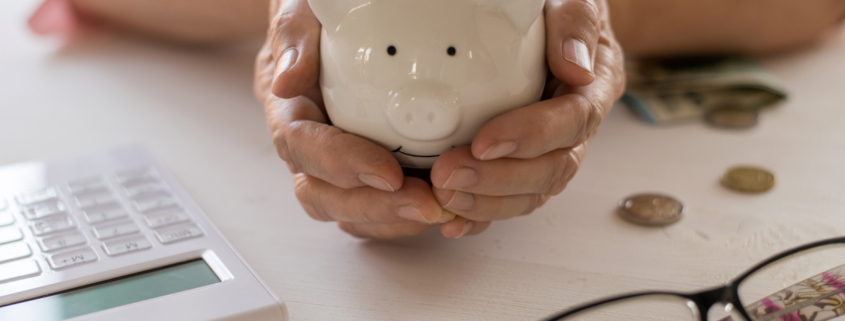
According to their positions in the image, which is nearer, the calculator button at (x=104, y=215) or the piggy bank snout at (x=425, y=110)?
the piggy bank snout at (x=425, y=110)

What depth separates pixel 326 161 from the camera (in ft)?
1.33

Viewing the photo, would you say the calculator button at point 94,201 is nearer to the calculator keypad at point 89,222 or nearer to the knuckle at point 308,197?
the calculator keypad at point 89,222

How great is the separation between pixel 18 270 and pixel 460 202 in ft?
0.91

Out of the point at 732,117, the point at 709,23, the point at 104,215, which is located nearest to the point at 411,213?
the point at 104,215

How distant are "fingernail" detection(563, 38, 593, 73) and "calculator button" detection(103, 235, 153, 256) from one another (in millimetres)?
295

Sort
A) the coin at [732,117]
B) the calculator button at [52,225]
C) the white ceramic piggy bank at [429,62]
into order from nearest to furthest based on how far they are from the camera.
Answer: the white ceramic piggy bank at [429,62] < the calculator button at [52,225] < the coin at [732,117]

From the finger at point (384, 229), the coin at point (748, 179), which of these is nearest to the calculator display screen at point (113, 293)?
the finger at point (384, 229)

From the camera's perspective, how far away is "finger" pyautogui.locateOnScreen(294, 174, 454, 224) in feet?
1.33

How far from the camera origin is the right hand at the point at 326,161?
0.40 meters

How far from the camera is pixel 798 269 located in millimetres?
450

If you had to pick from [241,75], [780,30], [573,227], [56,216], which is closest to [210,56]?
[241,75]

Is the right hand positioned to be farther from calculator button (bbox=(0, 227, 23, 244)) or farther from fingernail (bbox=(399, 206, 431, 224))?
calculator button (bbox=(0, 227, 23, 244))

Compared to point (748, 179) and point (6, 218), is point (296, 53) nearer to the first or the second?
point (6, 218)

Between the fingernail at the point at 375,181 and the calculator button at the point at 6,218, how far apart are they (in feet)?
0.88
